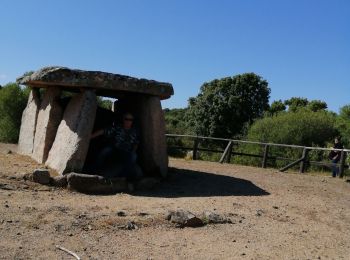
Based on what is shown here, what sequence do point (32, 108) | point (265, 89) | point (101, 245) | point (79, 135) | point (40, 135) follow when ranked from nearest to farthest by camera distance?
point (101, 245)
point (79, 135)
point (40, 135)
point (32, 108)
point (265, 89)

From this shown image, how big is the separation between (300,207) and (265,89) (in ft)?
92.1

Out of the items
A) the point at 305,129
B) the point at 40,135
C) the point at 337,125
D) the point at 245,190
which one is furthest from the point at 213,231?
the point at 337,125

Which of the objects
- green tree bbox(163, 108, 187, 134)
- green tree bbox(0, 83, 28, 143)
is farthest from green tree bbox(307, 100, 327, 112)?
green tree bbox(0, 83, 28, 143)

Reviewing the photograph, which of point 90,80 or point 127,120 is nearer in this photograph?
point 90,80

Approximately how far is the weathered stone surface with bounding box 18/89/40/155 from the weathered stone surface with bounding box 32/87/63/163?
0.63 m

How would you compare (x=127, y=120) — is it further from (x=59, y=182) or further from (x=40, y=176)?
(x=40, y=176)

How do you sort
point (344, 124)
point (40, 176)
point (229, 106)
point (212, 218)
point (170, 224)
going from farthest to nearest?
point (229, 106) → point (344, 124) → point (40, 176) → point (212, 218) → point (170, 224)

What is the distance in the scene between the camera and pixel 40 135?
10195mm

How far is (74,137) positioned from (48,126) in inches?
51.2

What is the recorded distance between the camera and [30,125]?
36.9ft

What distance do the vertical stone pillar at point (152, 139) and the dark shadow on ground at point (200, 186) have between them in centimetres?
35

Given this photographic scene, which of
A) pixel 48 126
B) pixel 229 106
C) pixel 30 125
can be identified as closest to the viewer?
pixel 48 126

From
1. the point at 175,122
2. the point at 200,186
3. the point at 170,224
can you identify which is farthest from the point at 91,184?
the point at 175,122

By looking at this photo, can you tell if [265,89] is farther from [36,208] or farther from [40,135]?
[36,208]
